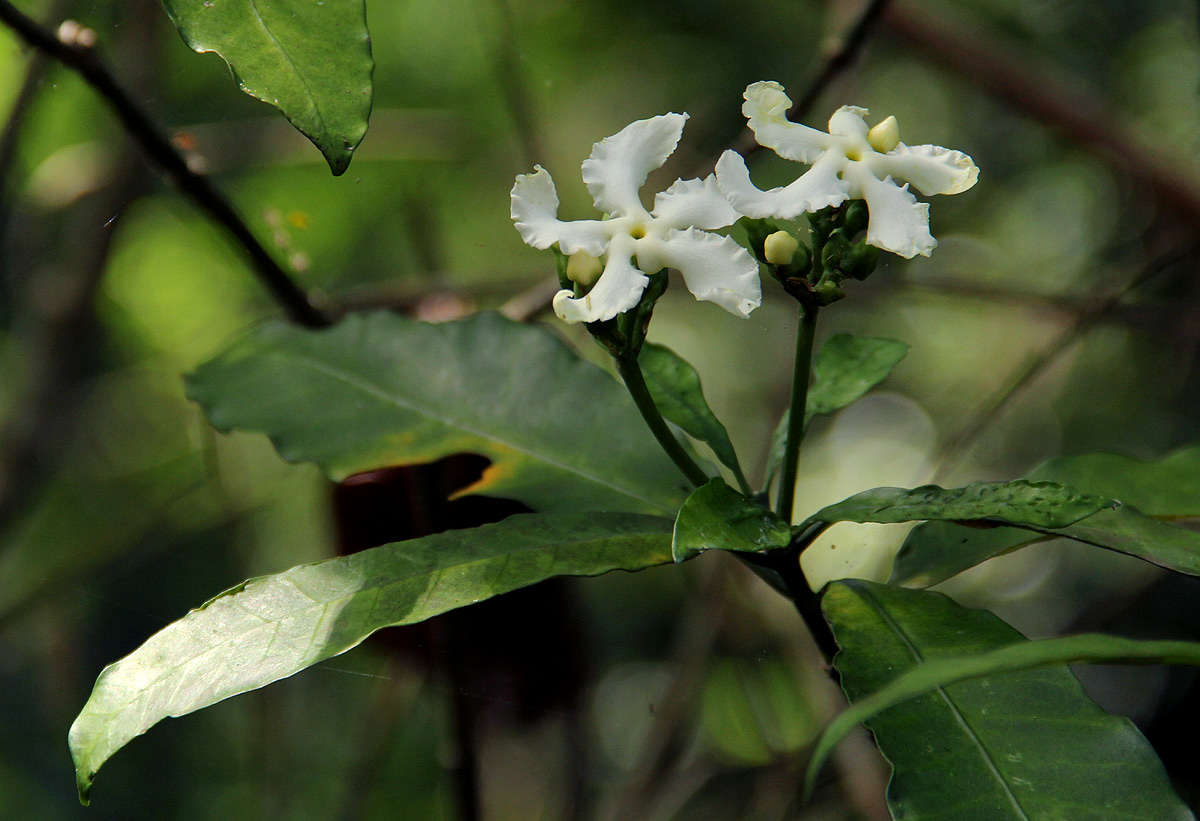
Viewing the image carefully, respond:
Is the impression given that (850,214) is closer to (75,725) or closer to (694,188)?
(694,188)

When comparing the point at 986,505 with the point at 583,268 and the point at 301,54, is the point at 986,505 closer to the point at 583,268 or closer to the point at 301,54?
the point at 583,268

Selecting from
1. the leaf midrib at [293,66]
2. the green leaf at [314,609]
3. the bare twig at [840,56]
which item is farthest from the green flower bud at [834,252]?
the bare twig at [840,56]

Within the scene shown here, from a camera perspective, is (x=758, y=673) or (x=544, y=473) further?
(x=758, y=673)

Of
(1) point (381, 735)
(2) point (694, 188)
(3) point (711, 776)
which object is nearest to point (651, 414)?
(2) point (694, 188)

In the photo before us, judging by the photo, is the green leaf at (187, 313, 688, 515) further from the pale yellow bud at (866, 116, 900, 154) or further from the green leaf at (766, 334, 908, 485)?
the pale yellow bud at (866, 116, 900, 154)

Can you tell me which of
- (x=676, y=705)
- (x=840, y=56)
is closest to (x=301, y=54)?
(x=840, y=56)

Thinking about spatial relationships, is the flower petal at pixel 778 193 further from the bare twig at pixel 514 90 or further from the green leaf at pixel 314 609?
the bare twig at pixel 514 90

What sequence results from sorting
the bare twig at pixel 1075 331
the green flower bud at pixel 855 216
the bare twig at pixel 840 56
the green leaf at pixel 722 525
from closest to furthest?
the green leaf at pixel 722 525, the green flower bud at pixel 855 216, the bare twig at pixel 840 56, the bare twig at pixel 1075 331
